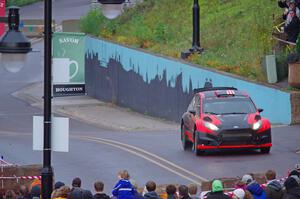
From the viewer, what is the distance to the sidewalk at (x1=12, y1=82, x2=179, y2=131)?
1644 inches

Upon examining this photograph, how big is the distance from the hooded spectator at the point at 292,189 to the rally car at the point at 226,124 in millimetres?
10814

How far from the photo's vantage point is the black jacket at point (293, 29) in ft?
113

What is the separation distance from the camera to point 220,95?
2711cm

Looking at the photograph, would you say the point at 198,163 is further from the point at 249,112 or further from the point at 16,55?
the point at 16,55

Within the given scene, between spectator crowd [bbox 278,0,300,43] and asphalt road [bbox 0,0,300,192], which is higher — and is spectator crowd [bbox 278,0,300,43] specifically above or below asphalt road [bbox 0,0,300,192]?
above

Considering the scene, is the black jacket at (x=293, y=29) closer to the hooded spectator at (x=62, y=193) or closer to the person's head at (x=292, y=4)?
the person's head at (x=292, y=4)

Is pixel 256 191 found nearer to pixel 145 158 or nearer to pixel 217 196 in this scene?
pixel 217 196

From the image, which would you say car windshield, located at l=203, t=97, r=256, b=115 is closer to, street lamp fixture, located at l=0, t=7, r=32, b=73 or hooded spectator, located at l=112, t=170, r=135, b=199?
hooded spectator, located at l=112, t=170, r=135, b=199

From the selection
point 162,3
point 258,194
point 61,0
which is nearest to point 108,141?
point 258,194

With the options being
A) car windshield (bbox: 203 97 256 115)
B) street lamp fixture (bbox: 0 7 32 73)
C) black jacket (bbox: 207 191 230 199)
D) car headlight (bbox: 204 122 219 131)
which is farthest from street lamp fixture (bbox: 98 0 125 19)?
car windshield (bbox: 203 97 256 115)

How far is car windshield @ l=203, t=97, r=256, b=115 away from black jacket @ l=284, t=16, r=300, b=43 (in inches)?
330

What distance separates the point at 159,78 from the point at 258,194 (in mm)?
29279

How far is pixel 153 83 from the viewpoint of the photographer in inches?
1770

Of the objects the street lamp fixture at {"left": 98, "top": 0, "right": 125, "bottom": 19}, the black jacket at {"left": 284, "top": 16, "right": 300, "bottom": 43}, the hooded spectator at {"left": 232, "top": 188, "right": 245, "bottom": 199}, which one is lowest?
the hooded spectator at {"left": 232, "top": 188, "right": 245, "bottom": 199}
